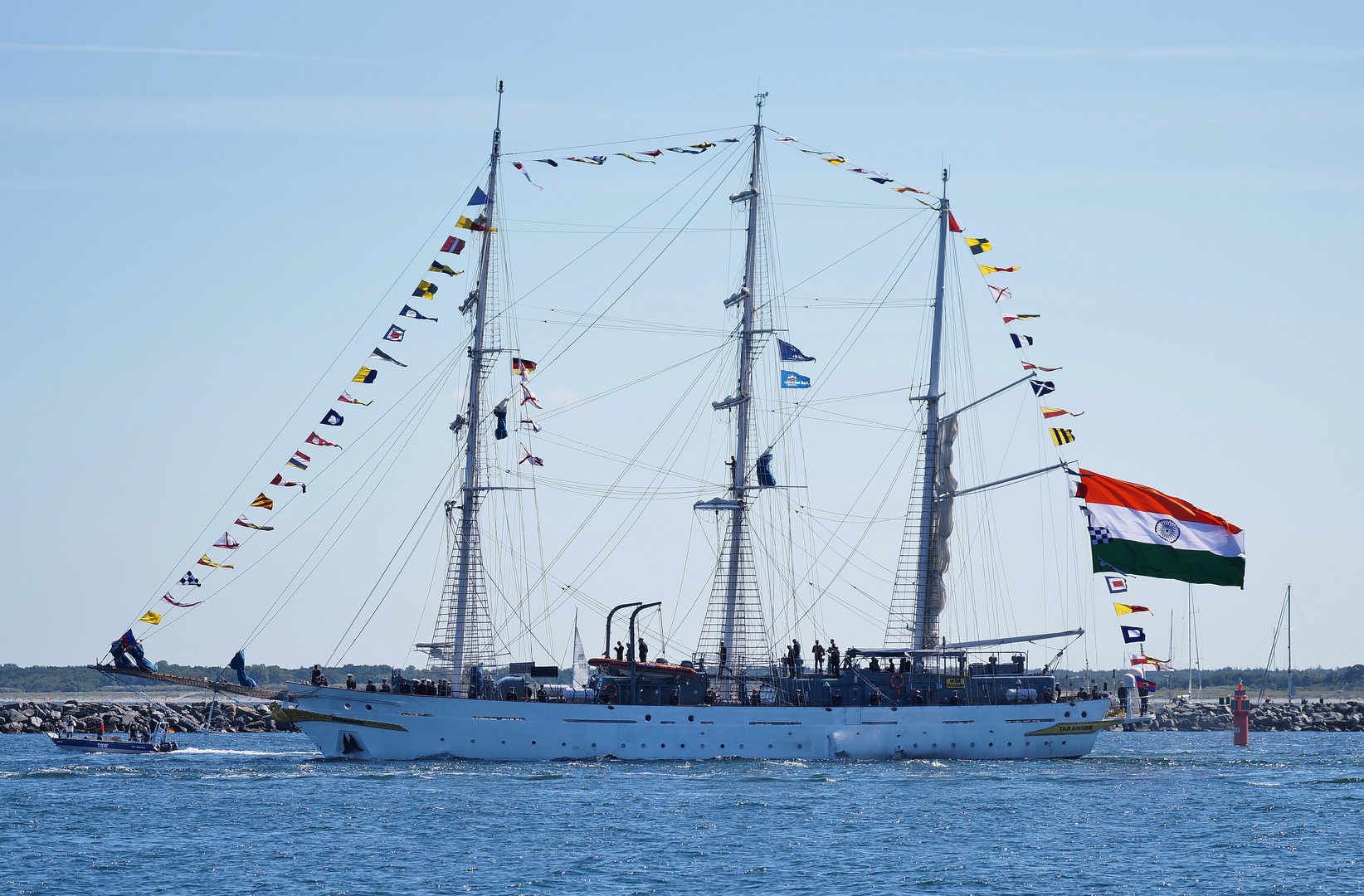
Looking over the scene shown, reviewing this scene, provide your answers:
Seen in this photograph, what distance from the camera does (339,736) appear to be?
64188mm

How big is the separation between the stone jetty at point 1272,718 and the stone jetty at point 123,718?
79893 mm

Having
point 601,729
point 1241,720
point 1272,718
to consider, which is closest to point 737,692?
point 601,729

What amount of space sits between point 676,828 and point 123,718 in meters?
81.2

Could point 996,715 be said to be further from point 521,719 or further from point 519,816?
point 519,816

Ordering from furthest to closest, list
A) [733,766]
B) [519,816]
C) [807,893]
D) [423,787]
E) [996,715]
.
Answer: [996,715] → [733,766] → [423,787] → [519,816] → [807,893]

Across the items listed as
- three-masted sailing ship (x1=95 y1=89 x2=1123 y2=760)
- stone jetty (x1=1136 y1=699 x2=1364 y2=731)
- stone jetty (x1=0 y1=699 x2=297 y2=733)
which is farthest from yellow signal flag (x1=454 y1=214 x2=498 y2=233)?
stone jetty (x1=1136 y1=699 x2=1364 y2=731)

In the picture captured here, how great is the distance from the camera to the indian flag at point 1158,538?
63.8 metres

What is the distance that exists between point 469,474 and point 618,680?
11345 mm

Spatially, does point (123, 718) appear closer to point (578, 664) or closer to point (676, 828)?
point (578, 664)

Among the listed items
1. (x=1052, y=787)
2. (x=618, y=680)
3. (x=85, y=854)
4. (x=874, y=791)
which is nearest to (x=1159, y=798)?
(x=1052, y=787)

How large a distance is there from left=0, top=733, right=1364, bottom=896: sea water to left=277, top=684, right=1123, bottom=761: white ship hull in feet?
3.48

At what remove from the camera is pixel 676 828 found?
1769 inches

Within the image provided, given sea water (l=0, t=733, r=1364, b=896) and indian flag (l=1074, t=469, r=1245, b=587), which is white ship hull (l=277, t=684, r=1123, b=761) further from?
indian flag (l=1074, t=469, r=1245, b=587)

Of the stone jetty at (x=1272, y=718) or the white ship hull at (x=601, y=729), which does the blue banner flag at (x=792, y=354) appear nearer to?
the white ship hull at (x=601, y=729)
